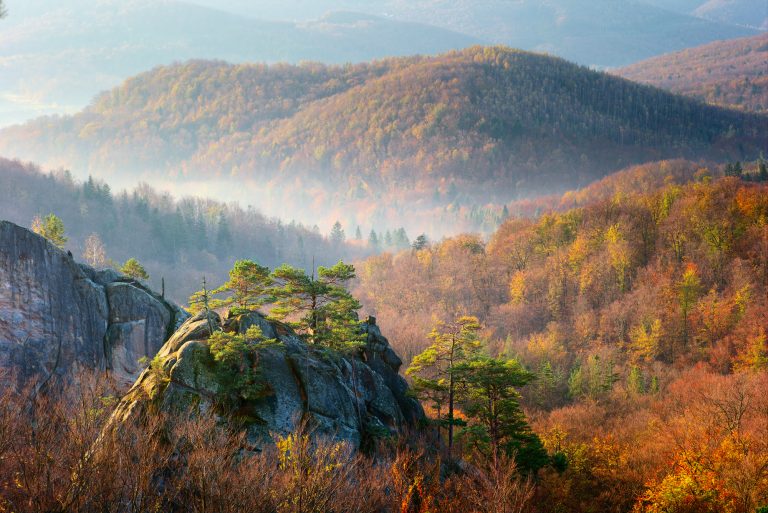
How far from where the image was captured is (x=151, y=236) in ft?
626

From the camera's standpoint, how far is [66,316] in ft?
140

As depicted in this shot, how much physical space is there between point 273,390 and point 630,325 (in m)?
90.6

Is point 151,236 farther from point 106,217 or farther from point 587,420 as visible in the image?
point 587,420

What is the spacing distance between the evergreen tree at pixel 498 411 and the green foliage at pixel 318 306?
7.95 m

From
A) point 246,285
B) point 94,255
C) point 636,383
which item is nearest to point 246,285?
point 246,285

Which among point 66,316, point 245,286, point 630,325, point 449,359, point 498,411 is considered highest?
point 245,286

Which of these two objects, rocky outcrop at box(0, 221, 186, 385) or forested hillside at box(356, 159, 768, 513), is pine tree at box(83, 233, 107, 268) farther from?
forested hillside at box(356, 159, 768, 513)

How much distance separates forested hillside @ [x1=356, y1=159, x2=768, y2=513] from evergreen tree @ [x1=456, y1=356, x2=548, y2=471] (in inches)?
226

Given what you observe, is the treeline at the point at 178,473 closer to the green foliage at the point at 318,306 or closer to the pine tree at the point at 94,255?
the green foliage at the point at 318,306

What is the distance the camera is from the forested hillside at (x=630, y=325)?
48.7 m

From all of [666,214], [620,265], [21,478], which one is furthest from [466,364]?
[666,214]

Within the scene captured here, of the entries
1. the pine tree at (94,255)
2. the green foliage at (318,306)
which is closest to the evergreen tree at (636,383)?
the green foliage at (318,306)

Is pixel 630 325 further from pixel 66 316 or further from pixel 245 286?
pixel 66 316

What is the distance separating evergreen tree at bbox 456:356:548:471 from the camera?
38.7 meters
